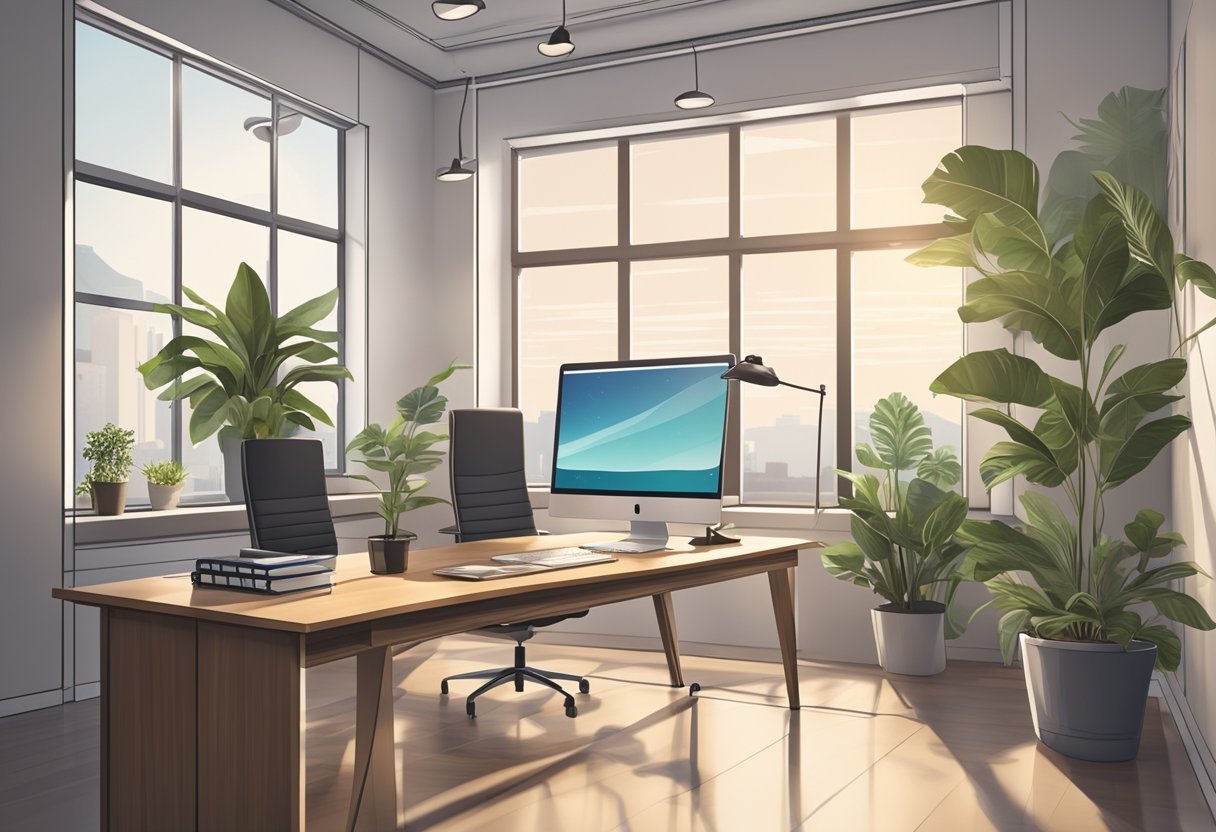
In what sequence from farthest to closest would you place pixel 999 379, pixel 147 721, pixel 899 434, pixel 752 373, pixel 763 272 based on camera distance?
pixel 763 272 → pixel 899 434 → pixel 752 373 → pixel 999 379 → pixel 147 721

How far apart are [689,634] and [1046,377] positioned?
2696mm

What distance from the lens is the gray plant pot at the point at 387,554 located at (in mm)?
2814

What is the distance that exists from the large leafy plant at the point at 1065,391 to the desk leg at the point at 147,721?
8.15 ft

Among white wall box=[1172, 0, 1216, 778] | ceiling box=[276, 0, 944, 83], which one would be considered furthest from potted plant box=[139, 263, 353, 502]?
white wall box=[1172, 0, 1216, 778]

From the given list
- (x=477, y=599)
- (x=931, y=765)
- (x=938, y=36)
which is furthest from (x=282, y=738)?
(x=938, y=36)

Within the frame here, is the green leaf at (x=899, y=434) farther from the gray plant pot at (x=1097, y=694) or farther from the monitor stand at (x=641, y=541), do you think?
the monitor stand at (x=641, y=541)

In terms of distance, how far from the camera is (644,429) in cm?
355

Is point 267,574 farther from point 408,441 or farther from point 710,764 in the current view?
point 408,441

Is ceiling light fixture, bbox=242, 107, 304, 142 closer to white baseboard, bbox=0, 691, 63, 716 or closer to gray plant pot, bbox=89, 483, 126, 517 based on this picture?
gray plant pot, bbox=89, 483, 126, 517

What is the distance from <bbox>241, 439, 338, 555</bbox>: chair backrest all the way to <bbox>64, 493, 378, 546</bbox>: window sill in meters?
1.05

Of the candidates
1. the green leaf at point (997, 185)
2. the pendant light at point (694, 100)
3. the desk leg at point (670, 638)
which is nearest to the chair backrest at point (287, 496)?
the desk leg at point (670, 638)

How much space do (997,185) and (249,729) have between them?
2988mm

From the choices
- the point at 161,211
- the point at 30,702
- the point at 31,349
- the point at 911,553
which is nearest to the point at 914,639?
the point at 911,553

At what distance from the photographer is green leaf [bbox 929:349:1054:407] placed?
3434mm
